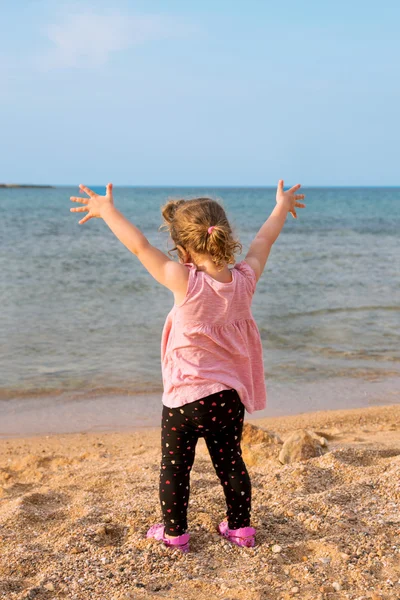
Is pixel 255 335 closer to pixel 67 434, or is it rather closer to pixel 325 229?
pixel 67 434

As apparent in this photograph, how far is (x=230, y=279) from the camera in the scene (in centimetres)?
278

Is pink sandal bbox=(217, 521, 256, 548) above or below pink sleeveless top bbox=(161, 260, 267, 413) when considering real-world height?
below

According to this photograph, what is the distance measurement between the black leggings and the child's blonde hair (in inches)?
23.8

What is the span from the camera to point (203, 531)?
117 inches

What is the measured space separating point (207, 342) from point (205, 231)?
480mm

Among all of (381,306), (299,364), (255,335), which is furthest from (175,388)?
(381,306)

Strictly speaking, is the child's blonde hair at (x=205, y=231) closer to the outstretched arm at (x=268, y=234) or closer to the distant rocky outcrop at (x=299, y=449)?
the outstretched arm at (x=268, y=234)

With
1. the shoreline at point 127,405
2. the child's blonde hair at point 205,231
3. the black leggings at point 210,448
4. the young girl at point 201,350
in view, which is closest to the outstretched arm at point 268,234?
the young girl at point 201,350

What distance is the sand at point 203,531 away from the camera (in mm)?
2453

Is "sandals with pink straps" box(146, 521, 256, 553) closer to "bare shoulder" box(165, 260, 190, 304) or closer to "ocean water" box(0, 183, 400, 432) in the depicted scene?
"bare shoulder" box(165, 260, 190, 304)

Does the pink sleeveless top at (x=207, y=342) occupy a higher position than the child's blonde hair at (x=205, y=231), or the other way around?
the child's blonde hair at (x=205, y=231)

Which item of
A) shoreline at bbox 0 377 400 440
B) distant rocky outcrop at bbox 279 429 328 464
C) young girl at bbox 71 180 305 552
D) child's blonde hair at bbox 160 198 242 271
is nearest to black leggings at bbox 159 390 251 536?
young girl at bbox 71 180 305 552

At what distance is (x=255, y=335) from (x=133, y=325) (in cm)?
592

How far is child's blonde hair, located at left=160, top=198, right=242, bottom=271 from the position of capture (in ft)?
8.77
